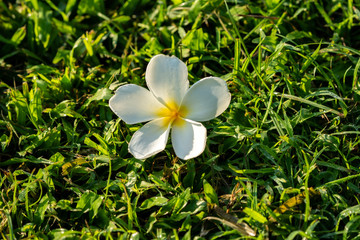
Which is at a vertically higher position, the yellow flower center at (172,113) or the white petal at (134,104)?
the white petal at (134,104)

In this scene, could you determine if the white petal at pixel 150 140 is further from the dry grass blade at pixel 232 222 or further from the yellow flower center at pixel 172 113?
the dry grass blade at pixel 232 222

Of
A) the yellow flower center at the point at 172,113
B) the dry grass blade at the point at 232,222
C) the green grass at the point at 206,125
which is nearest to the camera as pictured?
the dry grass blade at the point at 232,222

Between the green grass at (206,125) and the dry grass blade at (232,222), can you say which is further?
the green grass at (206,125)

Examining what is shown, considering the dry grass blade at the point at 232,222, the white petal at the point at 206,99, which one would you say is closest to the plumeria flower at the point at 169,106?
the white petal at the point at 206,99

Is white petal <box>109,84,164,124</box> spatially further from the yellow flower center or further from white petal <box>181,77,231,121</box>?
white petal <box>181,77,231,121</box>

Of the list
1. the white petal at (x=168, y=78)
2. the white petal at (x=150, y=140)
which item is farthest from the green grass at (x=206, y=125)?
the white petal at (x=168, y=78)

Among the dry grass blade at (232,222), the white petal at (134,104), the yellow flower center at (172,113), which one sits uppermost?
the white petal at (134,104)

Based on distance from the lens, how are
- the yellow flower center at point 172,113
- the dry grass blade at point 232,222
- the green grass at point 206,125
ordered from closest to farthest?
the dry grass blade at point 232,222 < the green grass at point 206,125 < the yellow flower center at point 172,113
